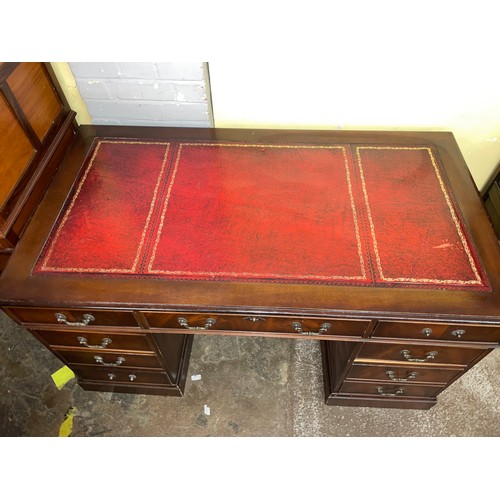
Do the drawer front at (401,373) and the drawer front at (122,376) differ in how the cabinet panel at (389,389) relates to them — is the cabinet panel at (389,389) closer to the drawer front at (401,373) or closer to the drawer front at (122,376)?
the drawer front at (401,373)

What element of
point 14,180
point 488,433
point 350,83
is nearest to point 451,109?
point 350,83

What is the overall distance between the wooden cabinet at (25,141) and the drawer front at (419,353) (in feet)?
5.26

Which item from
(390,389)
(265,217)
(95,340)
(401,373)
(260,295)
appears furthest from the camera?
(390,389)

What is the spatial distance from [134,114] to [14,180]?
690 mm

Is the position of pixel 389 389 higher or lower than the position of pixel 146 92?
lower

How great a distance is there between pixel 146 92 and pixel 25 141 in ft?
1.98

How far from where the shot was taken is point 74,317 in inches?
63.1

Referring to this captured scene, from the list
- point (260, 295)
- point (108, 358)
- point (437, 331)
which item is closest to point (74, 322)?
point (108, 358)

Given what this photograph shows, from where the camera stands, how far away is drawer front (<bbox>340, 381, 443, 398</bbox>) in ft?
6.79

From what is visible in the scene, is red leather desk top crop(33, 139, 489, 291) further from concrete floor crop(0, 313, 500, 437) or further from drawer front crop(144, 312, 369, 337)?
concrete floor crop(0, 313, 500, 437)

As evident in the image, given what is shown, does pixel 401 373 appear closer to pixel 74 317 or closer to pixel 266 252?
pixel 266 252

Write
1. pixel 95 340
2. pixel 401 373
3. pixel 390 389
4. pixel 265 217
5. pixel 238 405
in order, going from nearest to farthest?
pixel 265 217 < pixel 95 340 < pixel 401 373 < pixel 390 389 < pixel 238 405

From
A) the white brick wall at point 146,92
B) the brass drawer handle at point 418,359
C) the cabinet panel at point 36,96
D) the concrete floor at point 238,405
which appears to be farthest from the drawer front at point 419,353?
the cabinet panel at point 36,96

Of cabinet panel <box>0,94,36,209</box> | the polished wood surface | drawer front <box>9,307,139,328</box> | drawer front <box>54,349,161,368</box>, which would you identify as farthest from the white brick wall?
drawer front <box>54,349,161,368</box>
